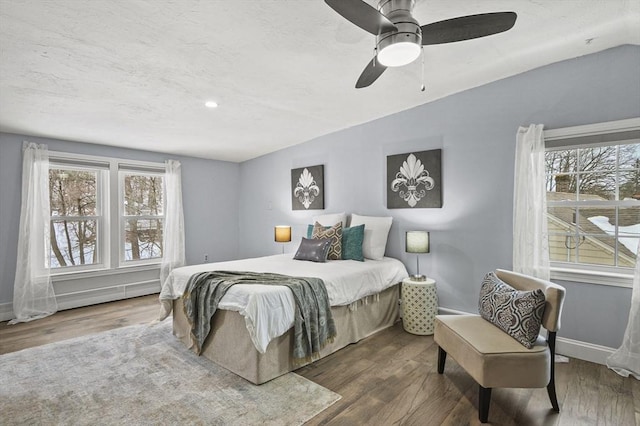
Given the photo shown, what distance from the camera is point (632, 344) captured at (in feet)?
8.11

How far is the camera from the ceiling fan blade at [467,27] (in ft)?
5.50

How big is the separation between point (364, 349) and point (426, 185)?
6.35ft

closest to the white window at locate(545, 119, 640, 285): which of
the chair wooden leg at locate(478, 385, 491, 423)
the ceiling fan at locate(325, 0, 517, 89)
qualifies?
the chair wooden leg at locate(478, 385, 491, 423)

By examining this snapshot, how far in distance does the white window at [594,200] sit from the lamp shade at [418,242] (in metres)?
1.15

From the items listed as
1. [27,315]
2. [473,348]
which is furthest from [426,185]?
A: [27,315]

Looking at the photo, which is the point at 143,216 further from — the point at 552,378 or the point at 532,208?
the point at 552,378

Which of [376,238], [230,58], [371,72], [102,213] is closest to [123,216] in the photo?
[102,213]

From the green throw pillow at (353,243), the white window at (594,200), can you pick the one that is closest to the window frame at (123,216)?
the green throw pillow at (353,243)

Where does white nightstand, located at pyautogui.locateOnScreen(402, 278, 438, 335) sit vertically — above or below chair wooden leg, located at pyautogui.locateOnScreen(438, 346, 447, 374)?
above

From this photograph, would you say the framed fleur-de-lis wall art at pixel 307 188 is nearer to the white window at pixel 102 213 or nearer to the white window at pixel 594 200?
the white window at pixel 102 213

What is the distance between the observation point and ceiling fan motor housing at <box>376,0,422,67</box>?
5.64ft

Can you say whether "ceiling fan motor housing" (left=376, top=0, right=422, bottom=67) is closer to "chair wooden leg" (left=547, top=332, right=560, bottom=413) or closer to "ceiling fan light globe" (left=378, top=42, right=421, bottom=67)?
"ceiling fan light globe" (left=378, top=42, right=421, bottom=67)

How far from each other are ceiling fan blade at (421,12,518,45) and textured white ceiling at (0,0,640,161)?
308 millimetres

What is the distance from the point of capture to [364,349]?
3.06m
